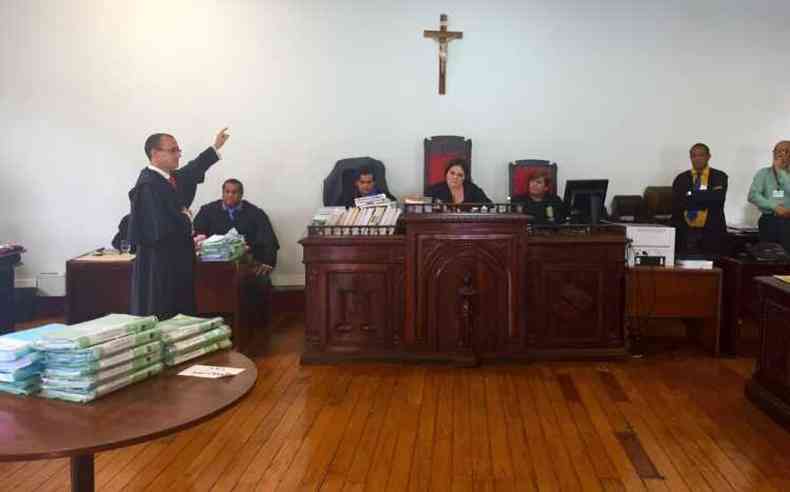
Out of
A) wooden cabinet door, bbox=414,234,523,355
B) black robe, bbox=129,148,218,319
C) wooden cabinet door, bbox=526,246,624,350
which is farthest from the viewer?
wooden cabinet door, bbox=526,246,624,350

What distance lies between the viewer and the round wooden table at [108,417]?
151cm

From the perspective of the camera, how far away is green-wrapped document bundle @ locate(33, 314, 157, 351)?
5.89 ft

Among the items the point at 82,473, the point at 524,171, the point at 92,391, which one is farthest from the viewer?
the point at 524,171

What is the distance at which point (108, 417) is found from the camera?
167cm

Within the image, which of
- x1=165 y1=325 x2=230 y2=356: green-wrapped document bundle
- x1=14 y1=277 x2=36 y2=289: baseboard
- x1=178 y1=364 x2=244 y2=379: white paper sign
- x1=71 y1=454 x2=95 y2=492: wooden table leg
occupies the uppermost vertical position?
x1=165 y1=325 x2=230 y2=356: green-wrapped document bundle

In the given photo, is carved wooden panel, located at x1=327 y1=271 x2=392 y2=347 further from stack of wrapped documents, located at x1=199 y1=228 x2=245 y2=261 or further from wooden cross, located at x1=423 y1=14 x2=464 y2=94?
wooden cross, located at x1=423 y1=14 x2=464 y2=94

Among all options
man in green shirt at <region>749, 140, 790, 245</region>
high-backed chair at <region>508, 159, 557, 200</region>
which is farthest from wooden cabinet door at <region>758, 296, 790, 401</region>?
high-backed chair at <region>508, 159, 557, 200</region>

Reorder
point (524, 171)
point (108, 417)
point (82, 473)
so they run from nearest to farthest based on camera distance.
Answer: point (108, 417)
point (82, 473)
point (524, 171)

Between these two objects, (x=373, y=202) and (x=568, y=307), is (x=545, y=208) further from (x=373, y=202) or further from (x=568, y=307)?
(x=373, y=202)

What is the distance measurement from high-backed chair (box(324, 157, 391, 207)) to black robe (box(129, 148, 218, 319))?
1.87 m

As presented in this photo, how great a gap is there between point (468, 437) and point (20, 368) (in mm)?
2229

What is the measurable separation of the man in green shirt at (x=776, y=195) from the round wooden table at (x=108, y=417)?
5.02m

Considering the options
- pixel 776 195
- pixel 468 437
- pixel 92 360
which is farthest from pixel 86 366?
pixel 776 195

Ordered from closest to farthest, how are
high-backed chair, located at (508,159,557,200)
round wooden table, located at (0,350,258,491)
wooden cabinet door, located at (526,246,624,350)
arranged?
round wooden table, located at (0,350,258,491), wooden cabinet door, located at (526,246,624,350), high-backed chair, located at (508,159,557,200)
